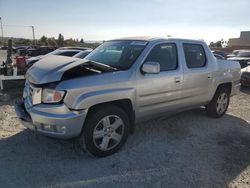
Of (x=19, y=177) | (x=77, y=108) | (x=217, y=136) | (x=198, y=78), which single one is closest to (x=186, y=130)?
(x=217, y=136)

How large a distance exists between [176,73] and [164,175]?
1.92 meters

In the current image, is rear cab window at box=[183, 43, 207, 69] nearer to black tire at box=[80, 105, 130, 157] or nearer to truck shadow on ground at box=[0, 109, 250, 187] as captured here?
truck shadow on ground at box=[0, 109, 250, 187]

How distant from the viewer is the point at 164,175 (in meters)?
3.70

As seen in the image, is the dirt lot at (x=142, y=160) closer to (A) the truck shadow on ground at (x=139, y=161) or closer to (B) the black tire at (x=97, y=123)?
(A) the truck shadow on ground at (x=139, y=161)

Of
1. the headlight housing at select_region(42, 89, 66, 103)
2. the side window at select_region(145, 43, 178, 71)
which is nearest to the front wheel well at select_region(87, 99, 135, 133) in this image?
the headlight housing at select_region(42, 89, 66, 103)

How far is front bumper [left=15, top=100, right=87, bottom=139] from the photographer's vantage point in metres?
3.63

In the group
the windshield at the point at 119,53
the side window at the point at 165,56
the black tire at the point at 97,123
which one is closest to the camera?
the black tire at the point at 97,123

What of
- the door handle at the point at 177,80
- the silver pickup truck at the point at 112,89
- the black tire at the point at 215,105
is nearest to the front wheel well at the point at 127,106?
the silver pickup truck at the point at 112,89

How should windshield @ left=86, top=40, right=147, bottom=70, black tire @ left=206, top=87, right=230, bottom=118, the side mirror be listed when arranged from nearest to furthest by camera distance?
the side mirror, windshield @ left=86, top=40, right=147, bottom=70, black tire @ left=206, top=87, right=230, bottom=118

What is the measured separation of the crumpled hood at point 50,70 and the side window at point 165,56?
131cm

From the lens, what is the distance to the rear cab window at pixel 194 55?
17.3 feet

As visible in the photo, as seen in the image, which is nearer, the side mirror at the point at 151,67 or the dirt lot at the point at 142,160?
the dirt lot at the point at 142,160

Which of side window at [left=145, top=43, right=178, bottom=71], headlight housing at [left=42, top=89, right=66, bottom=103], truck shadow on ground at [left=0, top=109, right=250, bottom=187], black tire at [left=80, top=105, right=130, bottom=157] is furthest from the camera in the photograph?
side window at [left=145, top=43, right=178, bottom=71]

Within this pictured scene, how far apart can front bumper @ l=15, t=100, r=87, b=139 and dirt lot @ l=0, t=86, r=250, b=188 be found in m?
0.50
